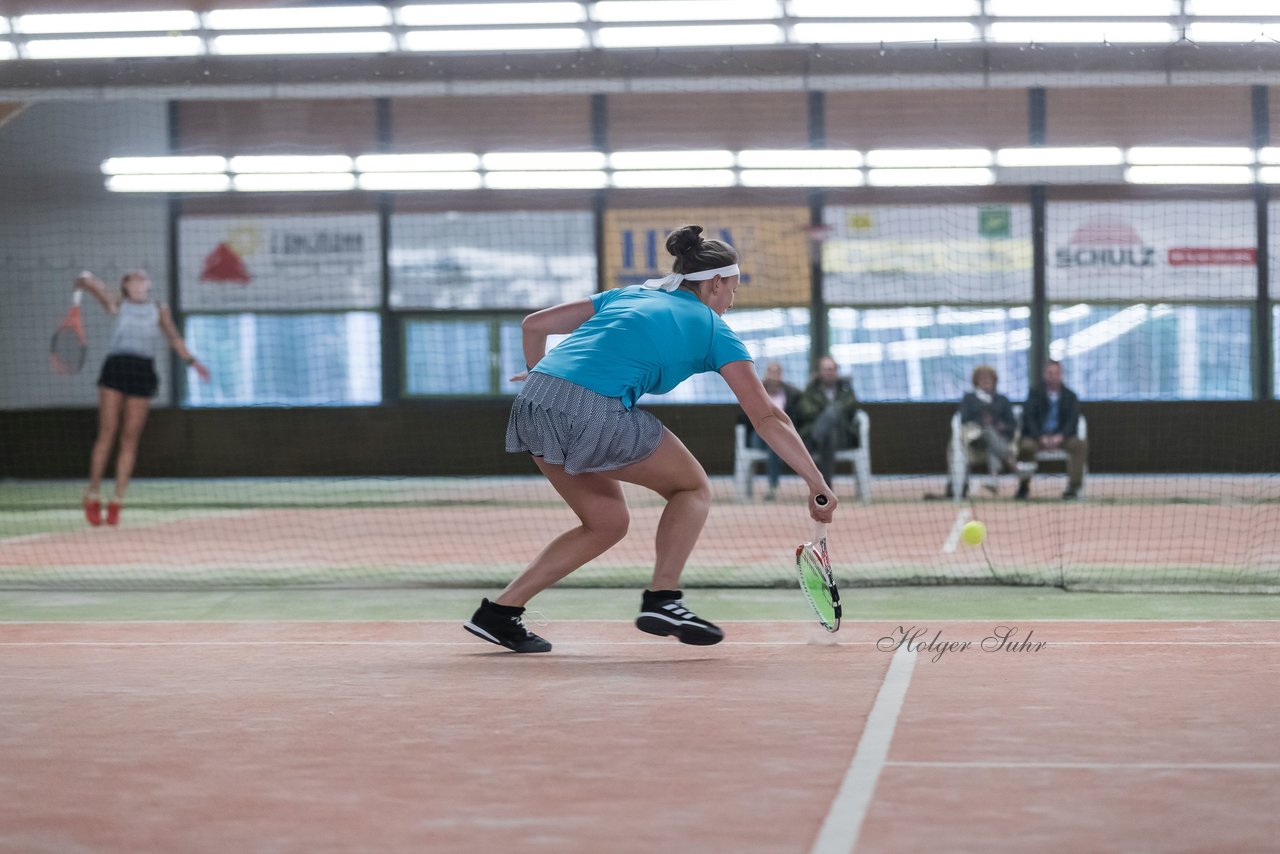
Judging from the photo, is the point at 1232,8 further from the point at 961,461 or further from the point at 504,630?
the point at 504,630

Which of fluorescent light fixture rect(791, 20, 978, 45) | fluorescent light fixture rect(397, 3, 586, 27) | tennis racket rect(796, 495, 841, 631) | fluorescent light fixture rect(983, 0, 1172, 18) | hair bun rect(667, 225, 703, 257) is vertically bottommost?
tennis racket rect(796, 495, 841, 631)

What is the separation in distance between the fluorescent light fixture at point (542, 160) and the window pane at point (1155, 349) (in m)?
5.73

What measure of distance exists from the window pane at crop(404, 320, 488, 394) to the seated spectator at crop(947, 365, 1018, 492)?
23.0ft

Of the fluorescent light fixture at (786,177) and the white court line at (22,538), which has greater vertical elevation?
the fluorescent light fixture at (786,177)

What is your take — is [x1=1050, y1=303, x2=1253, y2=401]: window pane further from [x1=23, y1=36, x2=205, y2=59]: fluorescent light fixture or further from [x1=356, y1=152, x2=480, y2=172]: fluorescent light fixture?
[x1=23, y1=36, x2=205, y2=59]: fluorescent light fixture

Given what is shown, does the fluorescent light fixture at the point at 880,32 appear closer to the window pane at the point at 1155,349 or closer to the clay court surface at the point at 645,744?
the window pane at the point at 1155,349

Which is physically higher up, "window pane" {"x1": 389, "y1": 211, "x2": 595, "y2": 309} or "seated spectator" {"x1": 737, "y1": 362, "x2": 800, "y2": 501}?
"window pane" {"x1": 389, "y1": 211, "x2": 595, "y2": 309}

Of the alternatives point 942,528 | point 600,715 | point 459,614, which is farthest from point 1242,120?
point 600,715

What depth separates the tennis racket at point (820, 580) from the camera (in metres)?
6.16

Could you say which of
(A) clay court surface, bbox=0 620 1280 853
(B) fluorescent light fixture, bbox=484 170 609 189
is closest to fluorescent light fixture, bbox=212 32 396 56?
(B) fluorescent light fixture, bbox=484 170 609 189

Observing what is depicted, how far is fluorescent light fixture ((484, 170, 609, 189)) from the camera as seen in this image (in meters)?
21.0

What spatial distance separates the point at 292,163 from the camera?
21.2 m

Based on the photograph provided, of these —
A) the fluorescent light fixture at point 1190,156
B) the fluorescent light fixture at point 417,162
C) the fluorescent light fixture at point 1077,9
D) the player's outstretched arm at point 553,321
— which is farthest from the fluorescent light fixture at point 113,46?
the player's outstretched arm at point 553,321

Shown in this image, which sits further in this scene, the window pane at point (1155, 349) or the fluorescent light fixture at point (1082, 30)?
the window pane at point (1155, 349)
